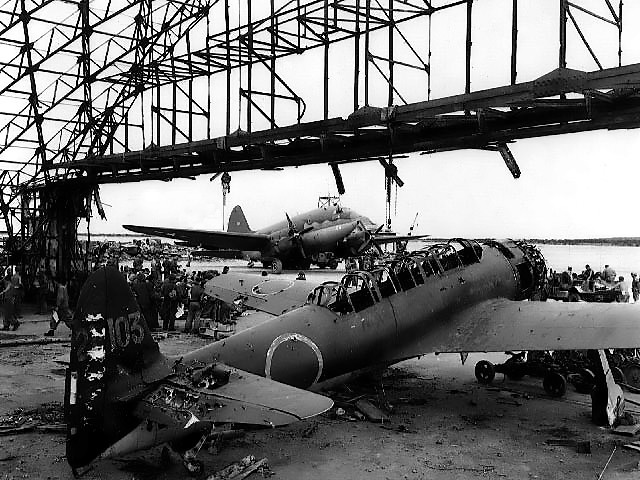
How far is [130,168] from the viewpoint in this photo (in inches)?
742

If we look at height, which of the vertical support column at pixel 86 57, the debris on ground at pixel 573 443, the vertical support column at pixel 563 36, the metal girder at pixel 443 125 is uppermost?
the vertical support column at pixel 86 57

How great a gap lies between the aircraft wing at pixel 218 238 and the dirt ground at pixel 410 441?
13687 mm

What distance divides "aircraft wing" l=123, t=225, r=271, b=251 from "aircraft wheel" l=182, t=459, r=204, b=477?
16148 millimetres

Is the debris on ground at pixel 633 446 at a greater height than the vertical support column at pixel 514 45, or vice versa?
the vertical support column at pixel 514 45

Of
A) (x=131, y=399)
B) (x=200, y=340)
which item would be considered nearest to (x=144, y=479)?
(x=131, y=399)

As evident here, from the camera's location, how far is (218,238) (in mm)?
32188

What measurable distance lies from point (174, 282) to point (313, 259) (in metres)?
18.9

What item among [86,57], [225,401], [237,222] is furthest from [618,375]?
[237,222]

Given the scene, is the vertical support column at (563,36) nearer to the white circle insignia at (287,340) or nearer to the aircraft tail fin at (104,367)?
the white circle insignia at (287,340)

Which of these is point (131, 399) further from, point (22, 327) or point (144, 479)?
point (22, 327)

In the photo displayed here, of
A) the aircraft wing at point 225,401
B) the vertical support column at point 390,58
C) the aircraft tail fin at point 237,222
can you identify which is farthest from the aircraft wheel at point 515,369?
the aircraft tail fin at point 237,222

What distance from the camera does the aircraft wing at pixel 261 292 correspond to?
1279 cm

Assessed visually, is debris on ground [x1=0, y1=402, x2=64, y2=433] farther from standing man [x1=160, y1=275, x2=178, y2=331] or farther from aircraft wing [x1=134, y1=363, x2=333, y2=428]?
standing man [x1=160, y1=275, x2=178, y2=331]

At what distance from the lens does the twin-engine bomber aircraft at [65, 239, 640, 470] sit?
247 inches
